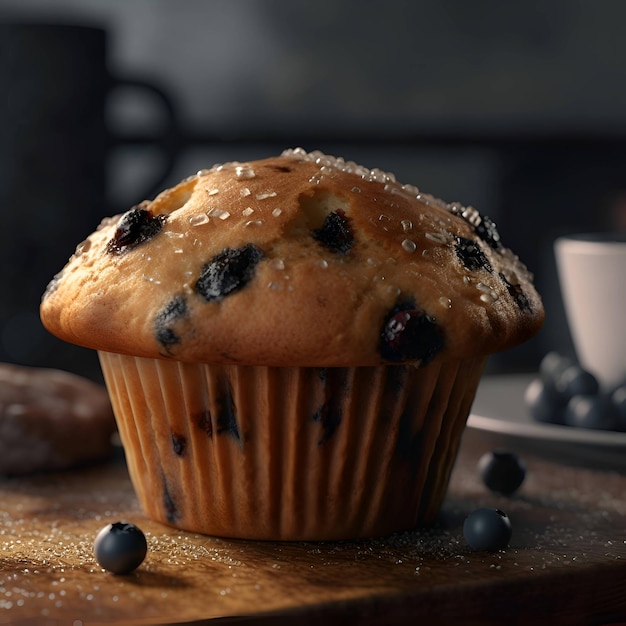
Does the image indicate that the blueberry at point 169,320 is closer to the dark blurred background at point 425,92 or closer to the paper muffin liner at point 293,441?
the paper muffin liner at point 293,441

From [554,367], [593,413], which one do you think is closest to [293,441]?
[593,413]

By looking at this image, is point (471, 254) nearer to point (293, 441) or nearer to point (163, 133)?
point (293, 441)

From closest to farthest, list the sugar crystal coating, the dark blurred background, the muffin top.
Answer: the muffin top < the sugar crystal coating < the dark blurred background

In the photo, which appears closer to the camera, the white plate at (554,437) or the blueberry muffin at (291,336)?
the blueberry muffin at (291,336)

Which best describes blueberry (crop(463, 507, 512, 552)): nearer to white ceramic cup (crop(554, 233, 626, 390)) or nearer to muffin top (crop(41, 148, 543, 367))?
muffin top (crop(41, 148, 543, 367))

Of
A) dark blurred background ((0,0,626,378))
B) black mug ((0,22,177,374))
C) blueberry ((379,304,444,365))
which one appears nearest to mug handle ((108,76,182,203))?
black mug ((0,22,177,374))

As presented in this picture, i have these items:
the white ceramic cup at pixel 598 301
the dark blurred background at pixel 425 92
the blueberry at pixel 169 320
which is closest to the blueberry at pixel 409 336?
the blueberry at pixel 169 320
